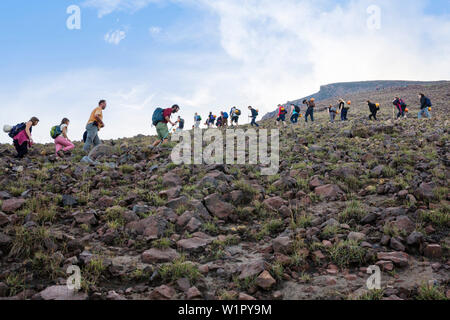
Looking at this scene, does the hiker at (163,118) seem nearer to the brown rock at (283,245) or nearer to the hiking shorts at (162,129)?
the hiking shorts at (162,129)

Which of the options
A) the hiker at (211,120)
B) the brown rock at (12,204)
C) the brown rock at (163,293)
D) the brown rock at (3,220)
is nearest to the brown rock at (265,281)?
the brown rock at (163,293)

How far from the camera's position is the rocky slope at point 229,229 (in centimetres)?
374

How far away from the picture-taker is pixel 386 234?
4777 millimetres

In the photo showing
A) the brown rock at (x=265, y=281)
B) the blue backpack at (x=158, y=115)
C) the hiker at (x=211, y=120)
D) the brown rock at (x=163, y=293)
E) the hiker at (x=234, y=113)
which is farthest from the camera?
the hiker at (x=211, y=120)

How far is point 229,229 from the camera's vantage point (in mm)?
5832

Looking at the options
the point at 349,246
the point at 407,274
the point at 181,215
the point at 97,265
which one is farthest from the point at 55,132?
the point at 407,274

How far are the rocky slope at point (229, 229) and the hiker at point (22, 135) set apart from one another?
1.49m

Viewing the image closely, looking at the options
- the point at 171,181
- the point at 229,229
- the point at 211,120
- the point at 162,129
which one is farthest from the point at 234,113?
the point at 229,229

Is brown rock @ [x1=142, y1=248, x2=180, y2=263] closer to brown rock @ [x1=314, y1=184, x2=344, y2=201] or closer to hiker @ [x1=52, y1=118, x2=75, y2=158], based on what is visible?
brown rock @ [x1=314, y1=184, x2=344, y2=201]

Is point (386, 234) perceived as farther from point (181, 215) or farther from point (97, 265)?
point (97, 265)

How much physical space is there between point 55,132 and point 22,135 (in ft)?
3.74

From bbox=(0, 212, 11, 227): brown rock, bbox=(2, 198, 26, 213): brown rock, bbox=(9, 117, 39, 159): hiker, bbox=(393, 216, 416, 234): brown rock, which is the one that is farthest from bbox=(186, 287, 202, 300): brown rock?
bbox=(9, 117, 39, 159): hiker

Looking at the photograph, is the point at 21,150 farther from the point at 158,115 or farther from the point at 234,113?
the point at 234,113

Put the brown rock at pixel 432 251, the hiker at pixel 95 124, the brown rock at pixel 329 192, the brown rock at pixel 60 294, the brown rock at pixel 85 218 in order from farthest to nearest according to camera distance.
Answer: the hiker at pixel 95 124, the brown rock at pixel 329 192, the brown rock at pixel 85 218, the brown rock at pixel 432 251, the brown rock at pixel 60 294
